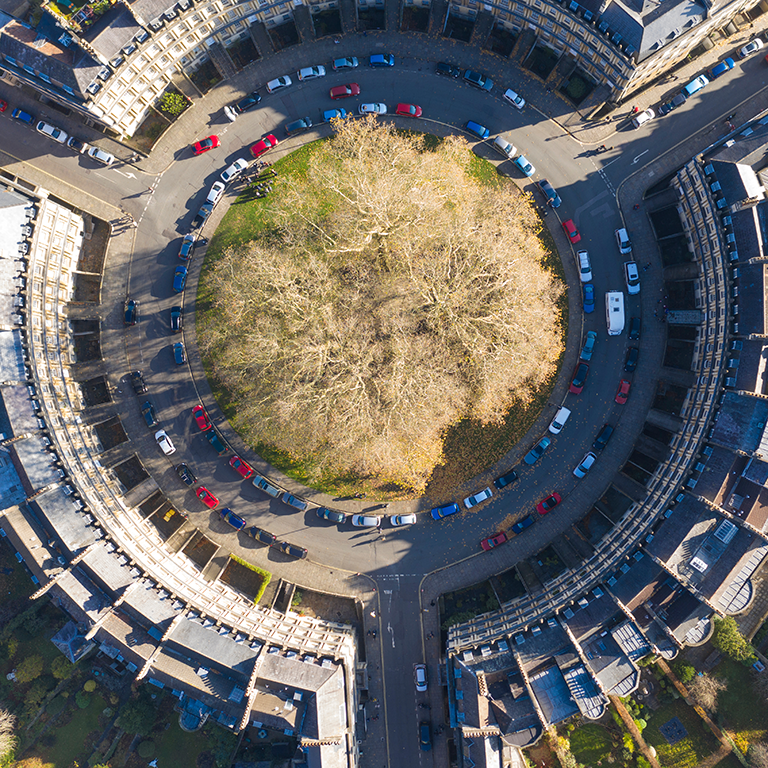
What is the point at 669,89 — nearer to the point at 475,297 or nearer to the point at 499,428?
the point at 475,297

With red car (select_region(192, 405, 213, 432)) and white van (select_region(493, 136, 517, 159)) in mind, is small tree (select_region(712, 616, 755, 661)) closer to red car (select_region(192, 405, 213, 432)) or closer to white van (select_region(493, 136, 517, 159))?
white van (select_region(493, 136, 517, 159))

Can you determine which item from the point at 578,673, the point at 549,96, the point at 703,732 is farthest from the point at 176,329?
the point at 703,732

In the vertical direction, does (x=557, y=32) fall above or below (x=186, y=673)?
above

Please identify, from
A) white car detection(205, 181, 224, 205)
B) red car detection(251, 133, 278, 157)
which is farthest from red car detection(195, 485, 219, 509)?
red car detection(251, 133, 278, 157)

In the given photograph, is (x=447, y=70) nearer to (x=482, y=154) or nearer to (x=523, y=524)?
(x=482, y=154)

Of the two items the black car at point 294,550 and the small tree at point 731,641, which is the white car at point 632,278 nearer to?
the small tree at point 731,641

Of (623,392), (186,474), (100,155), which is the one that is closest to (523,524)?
(623,392)

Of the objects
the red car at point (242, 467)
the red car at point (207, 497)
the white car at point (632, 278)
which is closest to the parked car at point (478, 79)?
the white car at point (632, 278)
